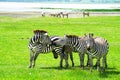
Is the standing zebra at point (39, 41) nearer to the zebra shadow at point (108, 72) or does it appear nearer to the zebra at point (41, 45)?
the zebra at point (41, 45)

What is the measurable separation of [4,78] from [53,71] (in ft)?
10.3

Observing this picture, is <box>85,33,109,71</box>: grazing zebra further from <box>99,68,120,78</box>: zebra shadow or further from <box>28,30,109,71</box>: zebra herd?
<box>99,68,120,78</box>: zebra shadow

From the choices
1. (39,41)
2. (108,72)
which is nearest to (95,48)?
(108,72)

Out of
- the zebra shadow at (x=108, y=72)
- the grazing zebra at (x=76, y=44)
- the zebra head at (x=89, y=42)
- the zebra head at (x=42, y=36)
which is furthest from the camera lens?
the zebra head at (x=42, y=36)

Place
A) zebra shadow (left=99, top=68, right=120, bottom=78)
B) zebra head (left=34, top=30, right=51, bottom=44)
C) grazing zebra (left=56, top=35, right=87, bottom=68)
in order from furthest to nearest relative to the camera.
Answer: zebra head (left=34, top=30, right=51, bottom=44), grazing zebra (left=56, top=35, right=87, bottom=68), zebra shadow (left=99, top=68, right=120, bottom=78)

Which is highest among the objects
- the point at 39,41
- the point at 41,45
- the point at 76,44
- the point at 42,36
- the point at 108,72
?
the point at 42,36

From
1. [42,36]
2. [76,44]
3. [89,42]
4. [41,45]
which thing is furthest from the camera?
[41,45]

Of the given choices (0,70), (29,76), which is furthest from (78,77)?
(0,70)

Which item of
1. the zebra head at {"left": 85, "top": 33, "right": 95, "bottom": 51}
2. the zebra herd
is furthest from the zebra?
the zebra head at {"left": 85, "top": 33, "right": 95, "bottom": 51}

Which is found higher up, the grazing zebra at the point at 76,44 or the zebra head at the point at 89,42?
the zebra head at the point at 89,42

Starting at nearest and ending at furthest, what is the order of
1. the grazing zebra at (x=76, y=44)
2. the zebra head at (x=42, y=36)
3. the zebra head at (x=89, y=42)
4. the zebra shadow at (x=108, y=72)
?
the zebra head at (x=89, y=42)
the zebra shadow at (x=108, y=72)
the grazing zebra at (x=76, y=44)
the zebra head at (x=42, y=36)

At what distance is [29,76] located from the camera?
67.7ft

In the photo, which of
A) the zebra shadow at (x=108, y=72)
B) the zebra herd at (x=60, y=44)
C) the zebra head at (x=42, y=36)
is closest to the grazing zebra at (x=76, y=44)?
the zebra herd at (x=60, y=44)

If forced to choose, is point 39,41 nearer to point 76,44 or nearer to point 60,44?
Answer: point 60,44
